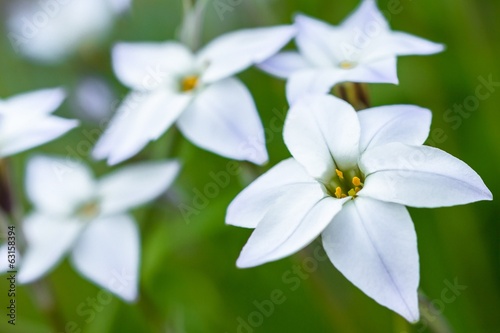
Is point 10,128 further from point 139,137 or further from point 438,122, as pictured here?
point 438,122

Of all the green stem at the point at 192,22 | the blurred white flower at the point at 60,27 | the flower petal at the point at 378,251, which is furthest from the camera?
the blurred white flower at the point at 60,27

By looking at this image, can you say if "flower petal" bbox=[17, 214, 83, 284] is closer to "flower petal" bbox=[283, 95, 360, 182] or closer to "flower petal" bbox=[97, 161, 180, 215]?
"flower petal" bbox=[97, 161, 180, 215]

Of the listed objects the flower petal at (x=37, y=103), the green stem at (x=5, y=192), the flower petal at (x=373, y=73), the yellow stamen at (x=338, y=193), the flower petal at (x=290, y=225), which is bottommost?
the green stem at (x=5, y=192)

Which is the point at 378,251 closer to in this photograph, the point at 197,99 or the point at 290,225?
the point at 290,225

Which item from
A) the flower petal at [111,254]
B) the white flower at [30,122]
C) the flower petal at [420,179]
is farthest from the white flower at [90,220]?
the flower petal at [420,179]

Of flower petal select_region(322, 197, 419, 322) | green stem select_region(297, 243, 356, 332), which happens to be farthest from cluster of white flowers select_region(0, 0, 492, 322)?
green stem select_region(297, 243, 356, 332)

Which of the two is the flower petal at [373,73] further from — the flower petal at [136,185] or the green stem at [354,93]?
the flower petal at [136,185]

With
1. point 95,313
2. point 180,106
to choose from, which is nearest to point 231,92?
point 180,106

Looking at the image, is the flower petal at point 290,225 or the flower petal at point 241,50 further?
the flower petal at point 241,50
